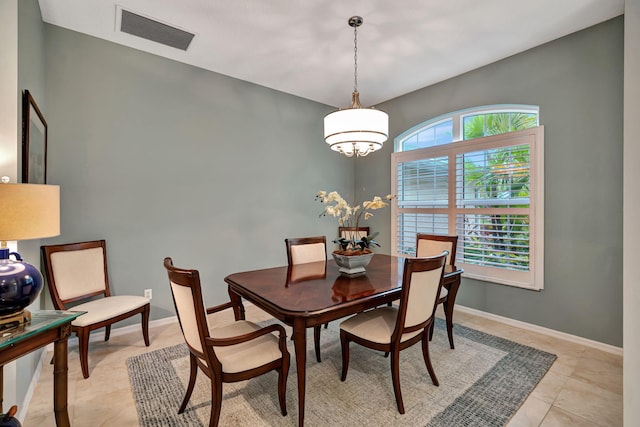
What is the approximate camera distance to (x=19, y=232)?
4.17ft

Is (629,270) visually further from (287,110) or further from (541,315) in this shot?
(287,110)

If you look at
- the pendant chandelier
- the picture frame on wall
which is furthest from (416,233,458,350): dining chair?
the picture frame on wall

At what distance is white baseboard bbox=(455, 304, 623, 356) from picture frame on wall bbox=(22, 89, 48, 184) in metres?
4.19

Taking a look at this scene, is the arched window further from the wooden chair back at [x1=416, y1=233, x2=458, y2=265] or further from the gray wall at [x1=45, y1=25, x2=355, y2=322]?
the gray wall at [x1=45, y1=25, x2=355, y2=322]

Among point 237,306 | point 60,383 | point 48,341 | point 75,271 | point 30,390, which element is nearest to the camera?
point 48,341

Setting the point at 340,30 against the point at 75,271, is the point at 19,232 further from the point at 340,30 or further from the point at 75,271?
the point at 340,30

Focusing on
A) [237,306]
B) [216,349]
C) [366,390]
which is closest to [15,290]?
[216,349]

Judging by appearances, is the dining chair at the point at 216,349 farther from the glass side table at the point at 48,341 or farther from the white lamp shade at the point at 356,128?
the white lamp shade at the point at 356,128

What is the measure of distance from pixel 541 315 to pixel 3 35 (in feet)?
15.1

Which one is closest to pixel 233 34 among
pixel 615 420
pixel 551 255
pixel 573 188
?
pixel 573 188

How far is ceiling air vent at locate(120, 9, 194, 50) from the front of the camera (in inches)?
101

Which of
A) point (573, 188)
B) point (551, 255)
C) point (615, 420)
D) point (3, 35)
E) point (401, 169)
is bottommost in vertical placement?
point (615, 420)

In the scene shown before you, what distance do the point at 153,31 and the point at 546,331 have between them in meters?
4.66

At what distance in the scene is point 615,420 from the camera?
1761 millimetres
